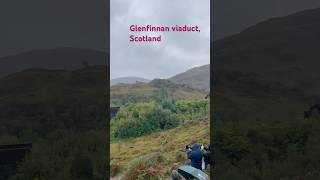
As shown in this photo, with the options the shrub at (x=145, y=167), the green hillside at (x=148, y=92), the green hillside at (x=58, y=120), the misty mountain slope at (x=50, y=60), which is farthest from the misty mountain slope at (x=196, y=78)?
the misty mountain slope at (x=50, y=60)

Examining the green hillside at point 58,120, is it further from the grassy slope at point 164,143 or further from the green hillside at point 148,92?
the green hillside at point 148,92

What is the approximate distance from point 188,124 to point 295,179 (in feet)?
9.97

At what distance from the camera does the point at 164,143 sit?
1255 centimetres

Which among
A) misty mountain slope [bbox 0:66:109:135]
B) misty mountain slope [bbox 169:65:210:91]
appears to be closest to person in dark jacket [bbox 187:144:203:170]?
misty mountain slope [bbox 169:65:210:91]

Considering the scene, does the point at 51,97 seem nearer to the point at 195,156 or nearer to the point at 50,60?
the point at 50,60

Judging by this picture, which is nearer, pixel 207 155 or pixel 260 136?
pixel 207 155

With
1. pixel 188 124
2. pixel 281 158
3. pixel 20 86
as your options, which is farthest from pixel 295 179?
pixel 20 86

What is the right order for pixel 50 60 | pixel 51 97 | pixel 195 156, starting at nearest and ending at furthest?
1. pixel 195 156
2. pixel 51 97
3. pixel 50 60

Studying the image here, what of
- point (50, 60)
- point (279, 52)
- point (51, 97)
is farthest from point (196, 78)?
point (50, 60)

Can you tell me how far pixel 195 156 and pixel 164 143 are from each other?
0.85 metres

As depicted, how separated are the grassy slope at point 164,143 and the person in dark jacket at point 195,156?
199 millimetres

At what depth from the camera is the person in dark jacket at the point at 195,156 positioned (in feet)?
40.4

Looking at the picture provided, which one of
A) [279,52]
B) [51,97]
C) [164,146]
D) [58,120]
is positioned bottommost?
[164,146]

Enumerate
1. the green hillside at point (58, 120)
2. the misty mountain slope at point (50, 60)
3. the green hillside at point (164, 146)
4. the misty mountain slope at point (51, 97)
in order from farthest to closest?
1. the misty mountain slope at point (50, 60)
2. the misty mountain slope at point (51, 97)
3. the green hillside at point (58, 120)
4. the green hillside at point (164, 146)
